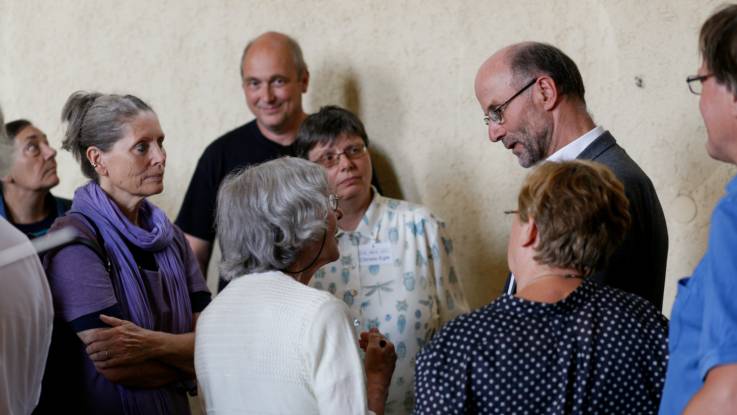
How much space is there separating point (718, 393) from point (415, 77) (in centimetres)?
256

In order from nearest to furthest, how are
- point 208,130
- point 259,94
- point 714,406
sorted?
1. point 714,406
2. point 259,94
3. point 208,130

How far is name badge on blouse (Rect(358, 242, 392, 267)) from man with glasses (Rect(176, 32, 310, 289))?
730mm

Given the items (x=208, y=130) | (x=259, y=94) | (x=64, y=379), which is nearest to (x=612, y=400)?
(x=64, y=379)

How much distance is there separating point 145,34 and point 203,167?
792 millimetres

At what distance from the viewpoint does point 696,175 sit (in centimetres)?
344

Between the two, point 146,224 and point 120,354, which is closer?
point 120,354

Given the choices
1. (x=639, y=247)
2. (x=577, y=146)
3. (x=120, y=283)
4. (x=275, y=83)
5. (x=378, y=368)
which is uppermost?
(x=275, y=83)

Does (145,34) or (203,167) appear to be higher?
(145,34)

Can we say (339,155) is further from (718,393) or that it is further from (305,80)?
(718,393)

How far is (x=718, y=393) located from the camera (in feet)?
5.02

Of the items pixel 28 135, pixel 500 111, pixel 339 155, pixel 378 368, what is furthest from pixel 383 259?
pixel 28 135

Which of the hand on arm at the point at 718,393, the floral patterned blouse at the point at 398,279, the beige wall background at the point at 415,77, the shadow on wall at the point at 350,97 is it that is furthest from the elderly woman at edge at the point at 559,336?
the shadow on wall at the point at 350,97

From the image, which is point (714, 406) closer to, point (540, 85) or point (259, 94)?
point (540, 85)

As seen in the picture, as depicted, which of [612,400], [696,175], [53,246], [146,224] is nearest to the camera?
[612,400]
